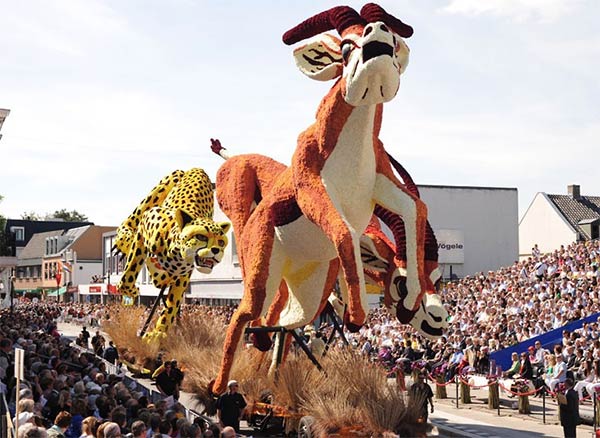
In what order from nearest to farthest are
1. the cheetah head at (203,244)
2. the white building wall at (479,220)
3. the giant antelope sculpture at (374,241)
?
the giant antelope sculpture at (374,241) < the cheetah head at (203,244) < the white building wall at (479,220)

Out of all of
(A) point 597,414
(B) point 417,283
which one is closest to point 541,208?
(A) point 597,414

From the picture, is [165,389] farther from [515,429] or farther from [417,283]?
[515,429]

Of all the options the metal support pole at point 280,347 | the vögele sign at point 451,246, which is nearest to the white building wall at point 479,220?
the vögele sign at point 451,246

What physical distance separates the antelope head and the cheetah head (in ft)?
21.5

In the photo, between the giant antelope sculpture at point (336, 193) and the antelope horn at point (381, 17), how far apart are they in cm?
1

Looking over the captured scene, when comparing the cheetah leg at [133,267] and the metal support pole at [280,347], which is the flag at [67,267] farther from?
the metal support pole at [280,347]

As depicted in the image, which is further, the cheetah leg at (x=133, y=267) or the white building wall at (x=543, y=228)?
the white building wall at (x=543, y=228)

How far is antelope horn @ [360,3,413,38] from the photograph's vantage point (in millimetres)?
11398

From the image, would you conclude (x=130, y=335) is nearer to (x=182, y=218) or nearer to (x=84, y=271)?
(x=182, y=218)

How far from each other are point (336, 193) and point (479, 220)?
31.7 m

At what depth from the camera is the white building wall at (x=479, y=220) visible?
4103 centimetres

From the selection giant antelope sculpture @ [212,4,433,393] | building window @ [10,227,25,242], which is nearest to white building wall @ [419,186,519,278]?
giant antelope sculpture @ [212,4,433,393]

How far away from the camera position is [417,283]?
37.0ft

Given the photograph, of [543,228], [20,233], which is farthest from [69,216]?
[543,228]
